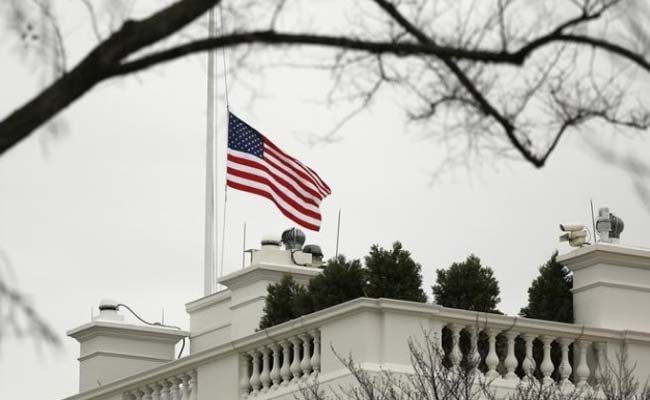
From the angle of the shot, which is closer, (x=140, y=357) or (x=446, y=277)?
(x=446, y=277)

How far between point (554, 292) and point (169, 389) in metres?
4.05

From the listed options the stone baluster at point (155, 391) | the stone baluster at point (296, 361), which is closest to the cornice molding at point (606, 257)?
the stone baluster at point (296, 361)

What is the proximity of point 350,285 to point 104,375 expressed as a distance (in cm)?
463

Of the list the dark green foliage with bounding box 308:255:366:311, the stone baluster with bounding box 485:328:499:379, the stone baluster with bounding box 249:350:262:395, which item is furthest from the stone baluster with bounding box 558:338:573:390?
the stone baluster with bounding box 249:350:262:395

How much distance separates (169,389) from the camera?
69.3ft

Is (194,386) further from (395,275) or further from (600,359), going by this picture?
(600,359)

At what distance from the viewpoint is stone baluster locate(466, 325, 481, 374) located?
720 inches

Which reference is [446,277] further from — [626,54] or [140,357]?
[626,54]

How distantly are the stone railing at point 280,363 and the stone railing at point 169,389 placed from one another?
949 mm

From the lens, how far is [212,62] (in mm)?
27750

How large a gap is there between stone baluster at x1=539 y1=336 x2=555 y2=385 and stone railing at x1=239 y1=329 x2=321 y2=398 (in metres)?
2.07

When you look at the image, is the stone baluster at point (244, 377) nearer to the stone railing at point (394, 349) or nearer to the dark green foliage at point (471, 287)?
the stone railing at point (394, 349)

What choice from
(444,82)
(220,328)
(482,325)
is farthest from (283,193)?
(444,82)

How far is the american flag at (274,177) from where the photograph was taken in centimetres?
2447
